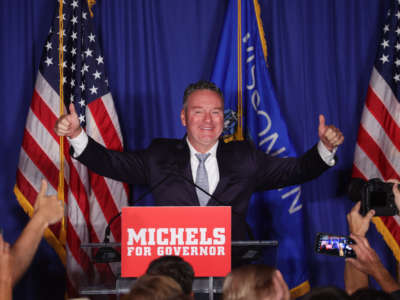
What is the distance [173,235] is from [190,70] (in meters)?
2.29

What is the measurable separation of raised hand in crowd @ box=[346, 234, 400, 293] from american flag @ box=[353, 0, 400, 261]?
6.70 feet

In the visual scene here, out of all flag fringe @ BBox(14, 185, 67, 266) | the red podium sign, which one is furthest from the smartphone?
flag fringe @ BBox(14, 185, 67, 266)

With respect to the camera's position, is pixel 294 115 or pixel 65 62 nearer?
pixel 65 62

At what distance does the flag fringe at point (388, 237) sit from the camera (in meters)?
3.71

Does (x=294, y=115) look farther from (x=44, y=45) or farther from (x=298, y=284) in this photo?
(x=44, y=45)

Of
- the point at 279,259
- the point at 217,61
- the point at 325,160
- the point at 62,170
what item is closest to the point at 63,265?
the point at 62,170

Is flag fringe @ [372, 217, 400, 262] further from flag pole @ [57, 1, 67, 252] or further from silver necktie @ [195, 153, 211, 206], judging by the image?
flag pole @ [57, 1, 67, 252]

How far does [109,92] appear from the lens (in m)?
3.67

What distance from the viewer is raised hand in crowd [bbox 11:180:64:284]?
1.76 m

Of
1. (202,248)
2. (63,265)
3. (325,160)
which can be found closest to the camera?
(202,248)

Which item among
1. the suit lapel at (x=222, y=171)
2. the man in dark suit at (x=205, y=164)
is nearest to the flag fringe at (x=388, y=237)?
the man in dark suit at (x=205, y=164)

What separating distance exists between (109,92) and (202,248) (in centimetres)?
204

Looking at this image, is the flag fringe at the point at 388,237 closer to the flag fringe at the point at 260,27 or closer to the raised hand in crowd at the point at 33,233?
the flag fringe at the point at 260,27

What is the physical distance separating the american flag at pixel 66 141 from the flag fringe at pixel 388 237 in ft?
6.36
